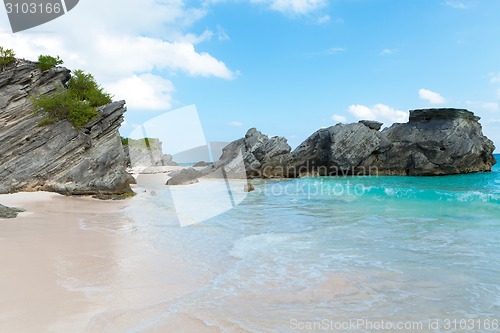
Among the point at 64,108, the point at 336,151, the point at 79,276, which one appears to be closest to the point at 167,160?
the point at 336,151

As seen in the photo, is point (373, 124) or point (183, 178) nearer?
point (183, 178)

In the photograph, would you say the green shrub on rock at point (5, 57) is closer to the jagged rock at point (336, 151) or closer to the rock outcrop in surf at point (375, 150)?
the rock outcrop in surf at point (375, 150)

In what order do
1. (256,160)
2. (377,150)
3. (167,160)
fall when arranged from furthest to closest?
(167,160)
(377,150)
(256,160)

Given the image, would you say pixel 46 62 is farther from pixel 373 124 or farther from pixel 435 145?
pixel 435 145

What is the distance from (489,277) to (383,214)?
337 inches

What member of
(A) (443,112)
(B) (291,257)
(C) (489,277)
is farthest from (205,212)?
(A) (443,112)

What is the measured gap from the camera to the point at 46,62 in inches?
838

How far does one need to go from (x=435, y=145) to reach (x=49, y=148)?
43293mm

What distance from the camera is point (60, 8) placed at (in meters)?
13.9

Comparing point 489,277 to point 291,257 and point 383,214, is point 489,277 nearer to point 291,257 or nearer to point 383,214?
point 291,257

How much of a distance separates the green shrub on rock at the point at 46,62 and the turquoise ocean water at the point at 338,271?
13.8m

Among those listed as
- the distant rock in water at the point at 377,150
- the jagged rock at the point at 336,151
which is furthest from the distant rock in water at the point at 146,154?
the jagged rock at the point at 336,151

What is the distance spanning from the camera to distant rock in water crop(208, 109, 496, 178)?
4350 cm

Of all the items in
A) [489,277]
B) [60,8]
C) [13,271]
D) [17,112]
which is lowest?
[489,277]
